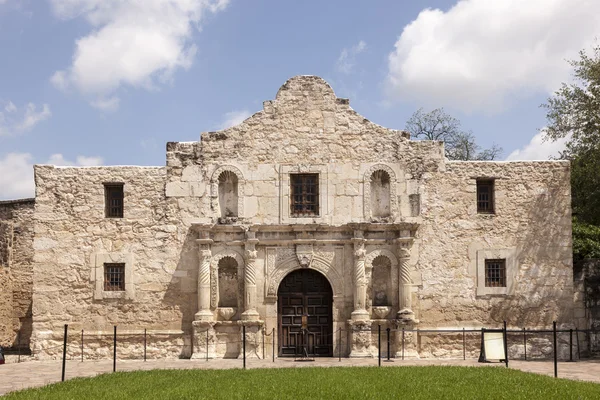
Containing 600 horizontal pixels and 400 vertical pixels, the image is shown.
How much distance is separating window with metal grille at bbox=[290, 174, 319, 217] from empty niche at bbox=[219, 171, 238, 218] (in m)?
1.51

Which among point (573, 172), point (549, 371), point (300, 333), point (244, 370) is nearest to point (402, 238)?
point (300, 333)

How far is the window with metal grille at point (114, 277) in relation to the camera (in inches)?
730

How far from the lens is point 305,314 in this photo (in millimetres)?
18344

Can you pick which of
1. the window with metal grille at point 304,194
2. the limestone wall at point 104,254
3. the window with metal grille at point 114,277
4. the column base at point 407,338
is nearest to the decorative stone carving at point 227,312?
the limestone wall at point 104,254

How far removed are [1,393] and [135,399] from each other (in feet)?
9.84

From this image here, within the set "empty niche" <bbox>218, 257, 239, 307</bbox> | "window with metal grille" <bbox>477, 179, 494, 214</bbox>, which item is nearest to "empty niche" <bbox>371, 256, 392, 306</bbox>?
"window with metal grille" <bbox>477, 179, 494, 214</bbox>

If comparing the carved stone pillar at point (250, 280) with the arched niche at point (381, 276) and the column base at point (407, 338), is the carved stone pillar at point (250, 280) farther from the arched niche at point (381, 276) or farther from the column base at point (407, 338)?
the column base at point (407, 338)

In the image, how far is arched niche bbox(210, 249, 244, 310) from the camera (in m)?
18.2

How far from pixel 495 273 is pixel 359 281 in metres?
3.66

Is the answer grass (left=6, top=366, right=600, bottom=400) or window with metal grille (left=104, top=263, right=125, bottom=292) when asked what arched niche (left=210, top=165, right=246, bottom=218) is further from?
grass (left=6, top=366, right=600, bottom=400)

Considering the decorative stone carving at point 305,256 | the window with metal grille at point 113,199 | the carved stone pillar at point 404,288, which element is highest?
the window with metal grille at point 113,199

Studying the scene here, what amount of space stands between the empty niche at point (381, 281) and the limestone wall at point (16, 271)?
36.4ft

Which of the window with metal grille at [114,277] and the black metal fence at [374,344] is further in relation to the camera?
the window with metal grille at [114,277]

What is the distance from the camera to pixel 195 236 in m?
18.5
